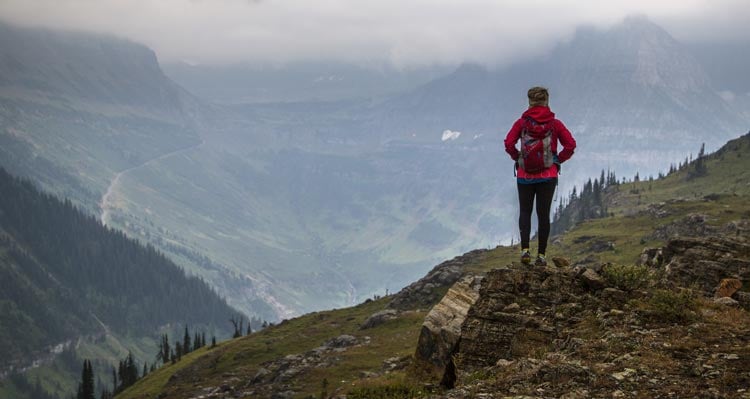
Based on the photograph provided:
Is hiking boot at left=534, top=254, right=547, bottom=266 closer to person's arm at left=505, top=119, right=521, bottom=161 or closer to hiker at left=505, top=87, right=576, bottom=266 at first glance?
hiker at left=505, top=87, right=576, bottom=266

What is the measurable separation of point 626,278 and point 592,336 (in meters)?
3.95

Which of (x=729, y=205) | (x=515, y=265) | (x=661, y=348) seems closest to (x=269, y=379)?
(x=515, y=265)

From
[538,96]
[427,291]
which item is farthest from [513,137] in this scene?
[427,291]

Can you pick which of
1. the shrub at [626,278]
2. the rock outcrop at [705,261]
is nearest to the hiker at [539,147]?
the shrub at [626,278]

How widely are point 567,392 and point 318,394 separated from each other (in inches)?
3170

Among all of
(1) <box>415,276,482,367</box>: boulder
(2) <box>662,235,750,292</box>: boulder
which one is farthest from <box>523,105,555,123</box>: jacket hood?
(2) <box>662,235,750,292</box>: boulder

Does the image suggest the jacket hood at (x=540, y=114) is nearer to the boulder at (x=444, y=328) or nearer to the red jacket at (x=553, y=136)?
the red jacket at (x=553, y=136)

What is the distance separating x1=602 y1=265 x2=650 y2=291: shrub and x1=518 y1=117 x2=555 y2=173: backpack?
4387 millimetres

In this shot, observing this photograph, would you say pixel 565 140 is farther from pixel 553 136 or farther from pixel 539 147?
pixel 539 147

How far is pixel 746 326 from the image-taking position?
23.9 metres

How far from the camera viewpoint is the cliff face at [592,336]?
20781 mm

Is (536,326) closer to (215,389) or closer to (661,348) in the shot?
(661,348)

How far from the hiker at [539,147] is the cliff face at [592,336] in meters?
2.23

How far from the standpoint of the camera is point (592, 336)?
963 inches
